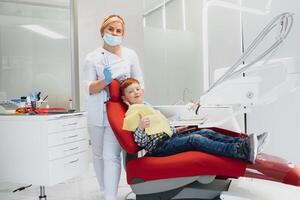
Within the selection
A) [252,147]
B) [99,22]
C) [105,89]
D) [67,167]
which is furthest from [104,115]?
[99,22]

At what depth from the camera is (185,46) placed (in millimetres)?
3496

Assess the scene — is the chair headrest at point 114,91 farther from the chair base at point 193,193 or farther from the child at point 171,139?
the chair base at point 193,193

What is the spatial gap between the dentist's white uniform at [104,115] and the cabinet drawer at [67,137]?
10 cm

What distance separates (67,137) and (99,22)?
1.94 m

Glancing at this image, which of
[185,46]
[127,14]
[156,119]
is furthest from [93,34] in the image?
[156,119]

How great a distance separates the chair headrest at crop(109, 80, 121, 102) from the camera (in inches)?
76.8

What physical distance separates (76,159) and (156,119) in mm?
771

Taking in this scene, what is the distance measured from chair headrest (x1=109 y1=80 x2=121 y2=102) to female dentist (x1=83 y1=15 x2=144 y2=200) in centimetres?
5

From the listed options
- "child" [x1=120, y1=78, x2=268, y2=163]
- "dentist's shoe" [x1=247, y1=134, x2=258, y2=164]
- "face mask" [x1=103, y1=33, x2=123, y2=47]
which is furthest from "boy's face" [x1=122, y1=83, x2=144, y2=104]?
"dentist's shoe" [x1=247, y1=134, x2=258, y2=164]

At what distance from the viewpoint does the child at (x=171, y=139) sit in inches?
59.2

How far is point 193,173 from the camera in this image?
1521 mm

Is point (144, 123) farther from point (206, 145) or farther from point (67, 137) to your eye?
point (67, 137)

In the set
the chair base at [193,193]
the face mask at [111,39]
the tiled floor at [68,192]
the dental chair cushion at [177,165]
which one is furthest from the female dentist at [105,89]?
the chair base at [193,193]

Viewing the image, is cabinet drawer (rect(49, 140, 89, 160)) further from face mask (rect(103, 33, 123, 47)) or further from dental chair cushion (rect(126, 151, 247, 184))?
face mask (rect(103, 33, 123, 47))
